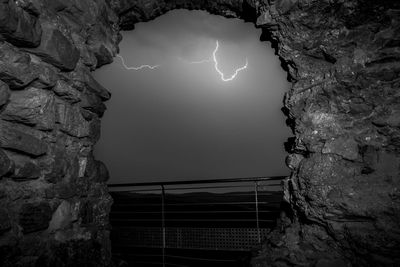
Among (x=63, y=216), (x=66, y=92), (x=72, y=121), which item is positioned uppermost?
(x=66, y=92)

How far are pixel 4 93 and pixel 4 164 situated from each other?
15.2 inches

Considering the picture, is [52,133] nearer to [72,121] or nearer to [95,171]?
[72,121]

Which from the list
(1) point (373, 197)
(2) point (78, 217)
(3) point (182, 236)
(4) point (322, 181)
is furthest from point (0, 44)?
(3) point (182, 236)

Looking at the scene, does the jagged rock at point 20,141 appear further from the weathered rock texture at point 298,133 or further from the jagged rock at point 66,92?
the jagged rock at point 66,92

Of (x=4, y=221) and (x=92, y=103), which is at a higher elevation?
(x=92, y=103)

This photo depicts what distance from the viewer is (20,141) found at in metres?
1.51

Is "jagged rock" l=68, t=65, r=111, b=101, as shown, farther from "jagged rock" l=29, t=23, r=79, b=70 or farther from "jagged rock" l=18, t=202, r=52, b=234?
"jagged rock" l=18, t=202, r=52, b=234

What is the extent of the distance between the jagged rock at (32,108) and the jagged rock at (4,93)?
43mm

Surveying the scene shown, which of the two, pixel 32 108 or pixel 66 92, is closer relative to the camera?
pixel 32 108

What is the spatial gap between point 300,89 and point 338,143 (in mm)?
423

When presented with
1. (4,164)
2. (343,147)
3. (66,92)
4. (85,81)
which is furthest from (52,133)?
(343,147)

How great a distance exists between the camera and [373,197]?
138 cm

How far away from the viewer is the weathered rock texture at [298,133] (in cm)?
140

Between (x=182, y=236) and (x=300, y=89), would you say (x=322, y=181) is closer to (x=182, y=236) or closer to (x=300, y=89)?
(x=300, y=89)
